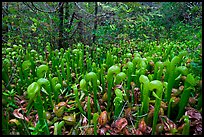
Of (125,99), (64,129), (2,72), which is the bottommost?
(64,129)

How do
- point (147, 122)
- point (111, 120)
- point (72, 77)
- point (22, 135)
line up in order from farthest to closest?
point (72, 77) → point (111, 120) → point (147, 122) → point (22, 135)

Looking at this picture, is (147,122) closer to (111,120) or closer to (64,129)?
(111,120)

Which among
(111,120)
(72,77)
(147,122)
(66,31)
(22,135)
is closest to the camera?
(22,135)

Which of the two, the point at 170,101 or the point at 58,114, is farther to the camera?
the point at 58,114

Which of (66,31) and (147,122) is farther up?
(66,31)

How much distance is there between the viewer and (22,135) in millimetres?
1166

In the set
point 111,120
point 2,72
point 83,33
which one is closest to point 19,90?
point 2,72

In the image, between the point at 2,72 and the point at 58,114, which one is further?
the point at 2,72

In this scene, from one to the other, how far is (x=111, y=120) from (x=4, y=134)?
1.98 feet

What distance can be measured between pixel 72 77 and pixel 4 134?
87 cm

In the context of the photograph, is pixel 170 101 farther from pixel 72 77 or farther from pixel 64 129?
pixel 72 77

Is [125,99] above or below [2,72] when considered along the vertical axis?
below

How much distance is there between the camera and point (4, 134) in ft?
3.83

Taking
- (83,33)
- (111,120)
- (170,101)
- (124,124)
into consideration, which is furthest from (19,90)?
(83,33)
